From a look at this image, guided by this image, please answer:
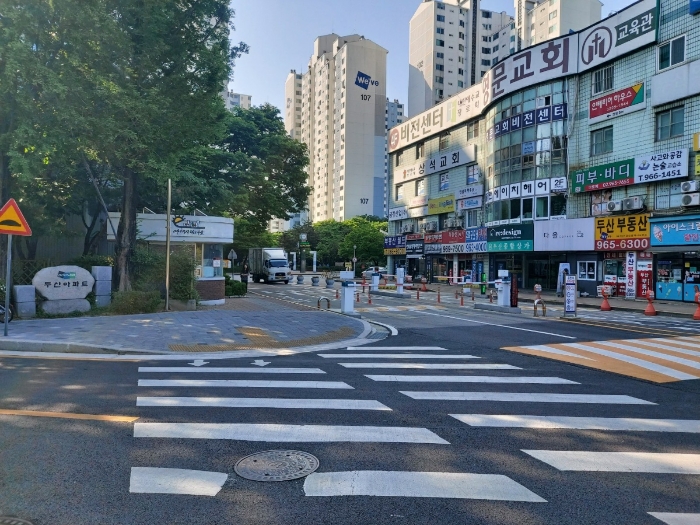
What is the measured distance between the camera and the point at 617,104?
31141mm

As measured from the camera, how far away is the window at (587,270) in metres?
33.0

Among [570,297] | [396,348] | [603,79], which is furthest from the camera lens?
[603,79]

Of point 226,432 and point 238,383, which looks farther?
point 238,383

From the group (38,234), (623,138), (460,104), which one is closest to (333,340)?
(38,234)

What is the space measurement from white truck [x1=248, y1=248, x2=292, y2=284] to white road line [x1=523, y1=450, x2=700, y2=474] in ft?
132

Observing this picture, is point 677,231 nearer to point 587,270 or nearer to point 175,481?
point 587,270

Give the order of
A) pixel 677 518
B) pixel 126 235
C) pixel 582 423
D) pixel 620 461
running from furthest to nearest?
pixel 126 235 < pixel 582 423 < pixel 620 461 < pixel 677 518

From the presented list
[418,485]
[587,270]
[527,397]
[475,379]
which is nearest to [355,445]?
[418,485]

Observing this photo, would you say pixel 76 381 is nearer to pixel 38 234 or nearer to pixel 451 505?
pixel 451 505

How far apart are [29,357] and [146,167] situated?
9.38m

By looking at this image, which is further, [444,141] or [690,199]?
[444,141]

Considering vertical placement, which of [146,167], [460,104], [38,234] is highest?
[460,104]

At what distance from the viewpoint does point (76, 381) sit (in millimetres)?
7594

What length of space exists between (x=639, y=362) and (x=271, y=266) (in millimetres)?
36688
